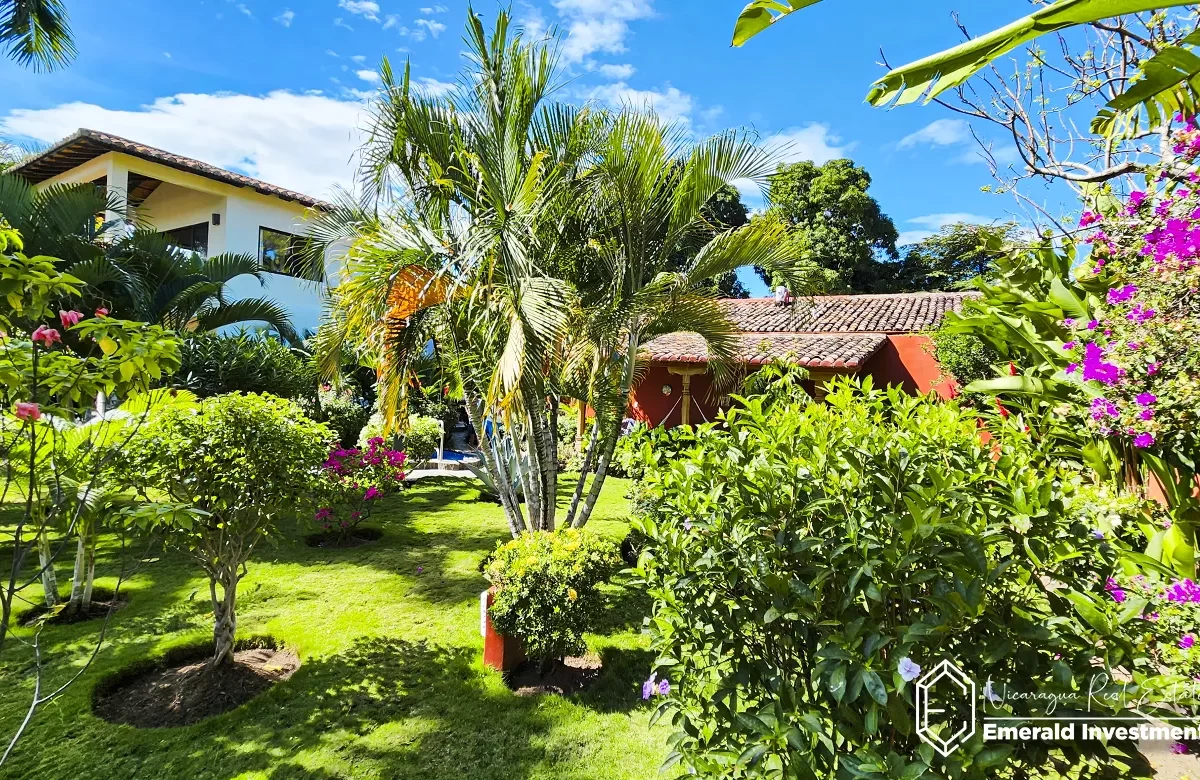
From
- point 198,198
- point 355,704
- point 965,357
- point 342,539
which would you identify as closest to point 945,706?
point 355,704

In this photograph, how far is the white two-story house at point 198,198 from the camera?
13.5 metres

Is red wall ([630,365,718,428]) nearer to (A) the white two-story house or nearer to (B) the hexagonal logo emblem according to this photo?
(A) the white two-story house

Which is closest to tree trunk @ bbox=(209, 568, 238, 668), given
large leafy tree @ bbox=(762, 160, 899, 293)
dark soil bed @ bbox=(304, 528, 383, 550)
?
dark soil bed @ bbox=(304, 528, 383, 550)

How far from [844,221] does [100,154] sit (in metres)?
24.9

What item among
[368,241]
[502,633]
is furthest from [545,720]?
[368,241]

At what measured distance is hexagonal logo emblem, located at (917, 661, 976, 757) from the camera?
1505mm

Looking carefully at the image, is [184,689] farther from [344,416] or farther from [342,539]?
[344,416]

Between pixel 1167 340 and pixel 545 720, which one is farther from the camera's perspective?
pixel 545 720

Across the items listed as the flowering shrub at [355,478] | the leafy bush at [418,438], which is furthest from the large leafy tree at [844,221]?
the flowering shrub at [355,478]

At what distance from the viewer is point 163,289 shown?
882cm

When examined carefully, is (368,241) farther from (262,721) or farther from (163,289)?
(163,289)

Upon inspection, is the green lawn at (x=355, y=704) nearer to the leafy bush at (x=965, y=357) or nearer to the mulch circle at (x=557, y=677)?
the mulch circle at (x=557, y=677)

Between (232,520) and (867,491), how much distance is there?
12.3 feet

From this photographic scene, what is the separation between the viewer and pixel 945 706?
1583 millimetres
